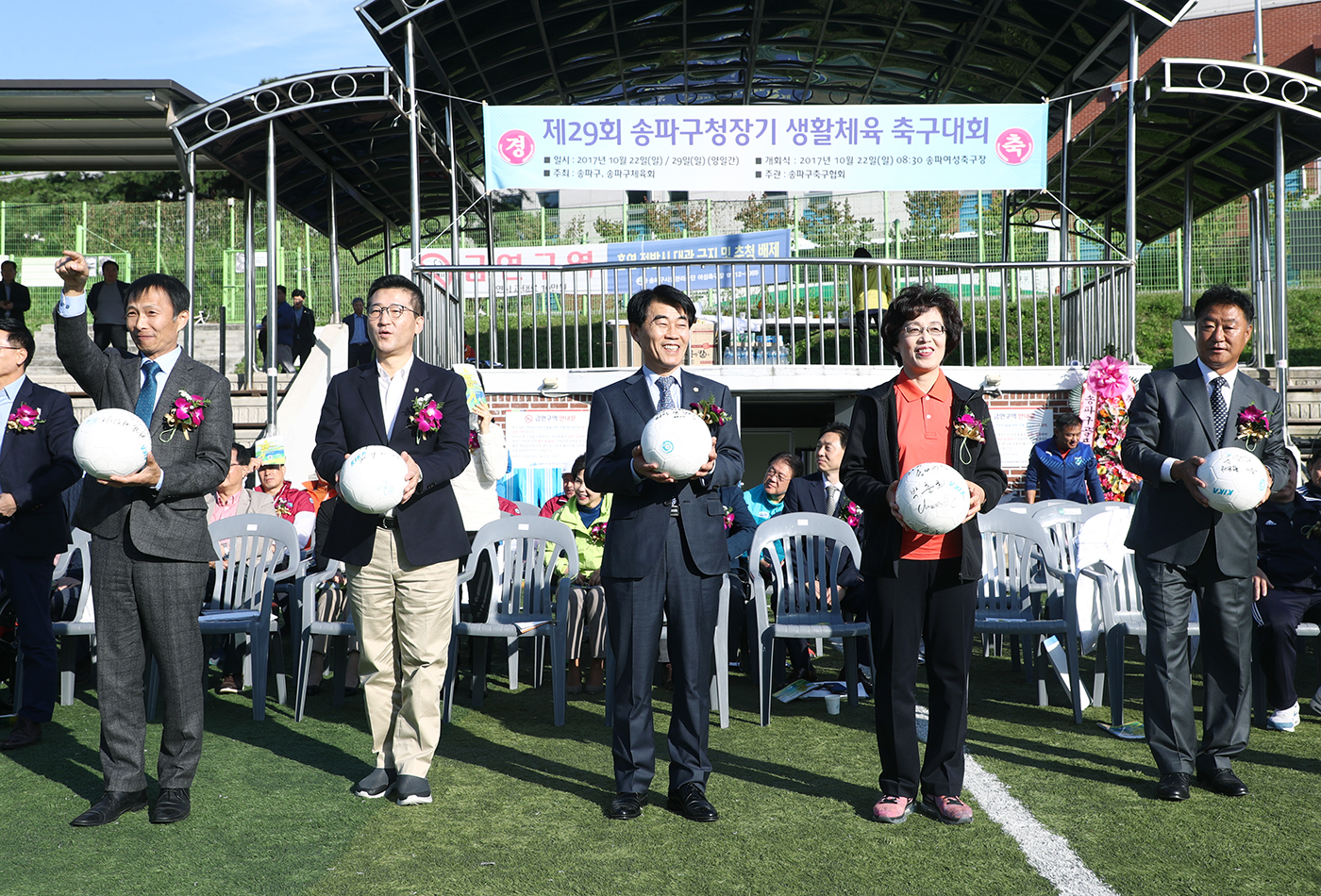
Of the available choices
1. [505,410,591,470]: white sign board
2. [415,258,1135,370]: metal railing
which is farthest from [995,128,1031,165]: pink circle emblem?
[505,410,591,470]: white sign board

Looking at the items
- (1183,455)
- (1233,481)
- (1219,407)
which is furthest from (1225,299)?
(1233,481)

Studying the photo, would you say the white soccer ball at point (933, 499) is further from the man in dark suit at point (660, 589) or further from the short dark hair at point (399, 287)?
the short dark hair at point (399, 287)

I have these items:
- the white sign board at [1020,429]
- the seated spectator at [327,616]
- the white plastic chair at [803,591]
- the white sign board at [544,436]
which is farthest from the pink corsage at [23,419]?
the white sign board at [1020,429]

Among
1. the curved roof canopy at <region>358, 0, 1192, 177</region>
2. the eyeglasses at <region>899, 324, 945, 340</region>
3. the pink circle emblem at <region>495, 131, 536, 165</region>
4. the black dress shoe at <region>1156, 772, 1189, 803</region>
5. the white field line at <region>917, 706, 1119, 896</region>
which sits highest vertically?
the curved roof canopy at <region>358, 0, 1192, 177</region>

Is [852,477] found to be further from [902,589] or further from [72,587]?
[72,587]


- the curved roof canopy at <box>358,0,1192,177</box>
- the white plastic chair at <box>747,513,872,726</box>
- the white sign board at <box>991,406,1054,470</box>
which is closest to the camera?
the white plastic chair at <box>747,513,872,726</box>

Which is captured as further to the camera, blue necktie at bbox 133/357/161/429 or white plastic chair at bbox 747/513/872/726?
white plastic chair at bbox 747/513/872/726

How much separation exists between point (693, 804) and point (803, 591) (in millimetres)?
2074

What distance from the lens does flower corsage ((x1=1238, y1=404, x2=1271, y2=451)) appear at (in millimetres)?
3984

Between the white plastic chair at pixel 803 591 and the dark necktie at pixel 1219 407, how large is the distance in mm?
1910

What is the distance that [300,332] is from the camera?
1575 cm

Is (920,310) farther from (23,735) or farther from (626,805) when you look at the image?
(23,735)

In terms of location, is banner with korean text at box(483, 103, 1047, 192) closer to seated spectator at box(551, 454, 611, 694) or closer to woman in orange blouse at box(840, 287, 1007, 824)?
seated spectator at box(551, 454, 611, 694)

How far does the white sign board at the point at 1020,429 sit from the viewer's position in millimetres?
10156
